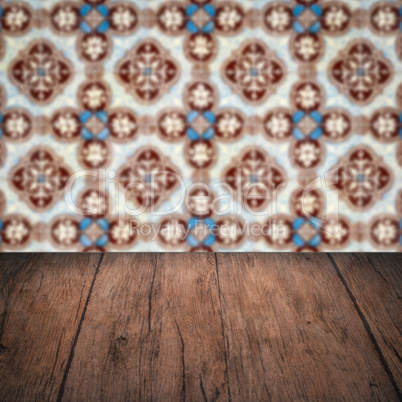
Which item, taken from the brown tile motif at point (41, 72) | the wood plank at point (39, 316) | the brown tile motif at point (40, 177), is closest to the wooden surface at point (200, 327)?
the wood plank at point (39, 316)

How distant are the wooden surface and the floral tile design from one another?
84 millimetres

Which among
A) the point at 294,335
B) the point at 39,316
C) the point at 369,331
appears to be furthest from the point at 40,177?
the point at 369,331

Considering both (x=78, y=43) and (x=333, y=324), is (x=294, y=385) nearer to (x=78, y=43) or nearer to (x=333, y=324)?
(x=333, y=324)

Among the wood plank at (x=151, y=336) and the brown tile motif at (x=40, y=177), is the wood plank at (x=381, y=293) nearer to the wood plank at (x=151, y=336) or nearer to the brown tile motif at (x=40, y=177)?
the wood plank at (x=151, y=336)

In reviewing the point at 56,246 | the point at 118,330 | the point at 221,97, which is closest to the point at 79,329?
the point at 118,330

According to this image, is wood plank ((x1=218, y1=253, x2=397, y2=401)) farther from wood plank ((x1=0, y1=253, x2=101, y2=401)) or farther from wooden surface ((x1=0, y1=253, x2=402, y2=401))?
wood plank ((x1=0, y1=253, x2=101, y2=401))

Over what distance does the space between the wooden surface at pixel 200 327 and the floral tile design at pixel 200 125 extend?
0.08 meters

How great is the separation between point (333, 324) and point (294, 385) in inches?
8.9

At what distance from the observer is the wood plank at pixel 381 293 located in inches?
36.3

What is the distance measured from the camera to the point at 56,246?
133cm

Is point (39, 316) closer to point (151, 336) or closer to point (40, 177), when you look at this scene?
point (151, 336)

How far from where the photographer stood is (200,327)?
985mm

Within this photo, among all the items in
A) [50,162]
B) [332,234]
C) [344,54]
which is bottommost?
[332,234]

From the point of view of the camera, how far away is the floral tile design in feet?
4.11
